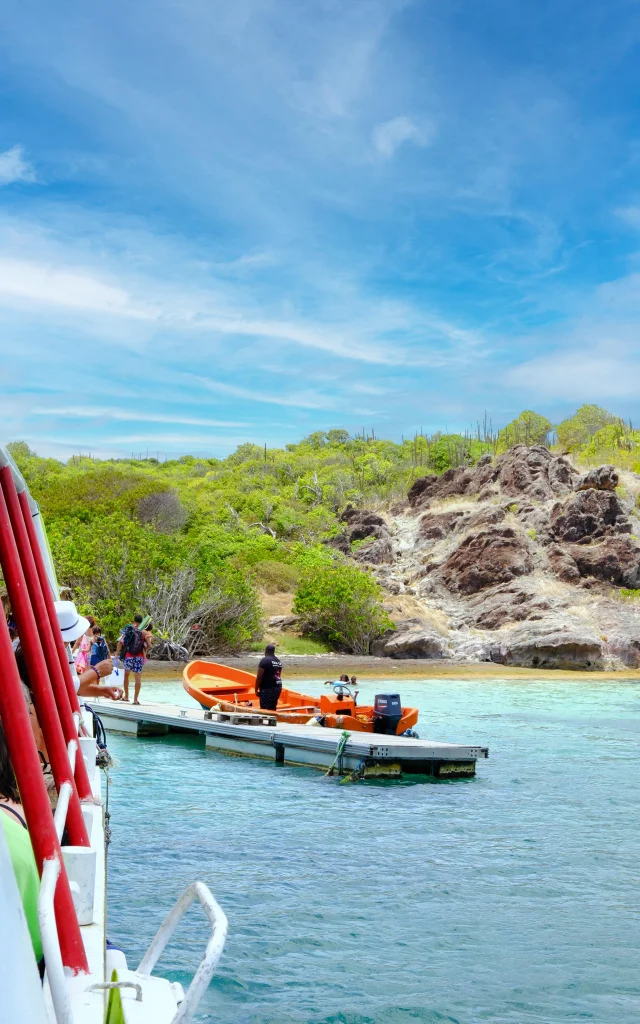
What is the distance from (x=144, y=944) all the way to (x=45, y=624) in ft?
13.9

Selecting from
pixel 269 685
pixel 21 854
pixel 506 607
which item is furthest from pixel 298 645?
pixel 21 854

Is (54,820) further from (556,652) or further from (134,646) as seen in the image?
(556,652)

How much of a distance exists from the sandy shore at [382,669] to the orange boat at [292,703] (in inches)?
395

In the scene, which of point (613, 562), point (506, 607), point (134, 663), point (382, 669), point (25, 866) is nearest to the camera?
point (25, 866)

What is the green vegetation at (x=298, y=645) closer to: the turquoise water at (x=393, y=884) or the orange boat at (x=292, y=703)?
the orange boat at (x=292, y=703)

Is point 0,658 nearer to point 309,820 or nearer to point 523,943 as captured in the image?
point 523,943

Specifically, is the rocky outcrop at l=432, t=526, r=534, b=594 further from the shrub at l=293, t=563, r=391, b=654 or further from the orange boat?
the orange boat

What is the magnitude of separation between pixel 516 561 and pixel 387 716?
2892 cm

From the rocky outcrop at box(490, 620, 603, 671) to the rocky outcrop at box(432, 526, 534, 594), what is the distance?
21.4 feet

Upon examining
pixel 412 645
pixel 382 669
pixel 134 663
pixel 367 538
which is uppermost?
pixel 367 538

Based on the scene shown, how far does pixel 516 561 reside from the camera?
4497cm

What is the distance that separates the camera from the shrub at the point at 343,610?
4022cm

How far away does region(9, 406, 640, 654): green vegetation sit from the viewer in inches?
1378

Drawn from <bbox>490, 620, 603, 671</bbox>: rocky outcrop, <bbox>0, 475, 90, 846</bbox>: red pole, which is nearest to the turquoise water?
<bbox>0, 475, 90, 846</bbox>: red pole
